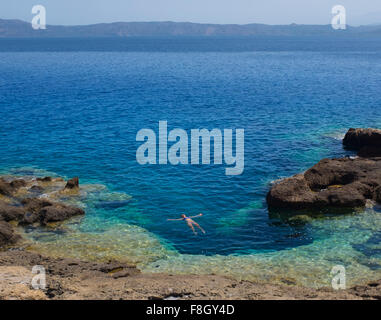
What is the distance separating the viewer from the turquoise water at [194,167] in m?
32.5

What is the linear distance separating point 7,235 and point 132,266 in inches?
397

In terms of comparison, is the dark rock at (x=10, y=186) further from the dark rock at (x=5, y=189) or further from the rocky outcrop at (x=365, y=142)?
the rocky outcrop at (x=365, y=142)

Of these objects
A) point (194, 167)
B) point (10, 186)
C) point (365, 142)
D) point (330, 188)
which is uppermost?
point (365, 142)

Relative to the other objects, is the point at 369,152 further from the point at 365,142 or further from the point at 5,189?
the point at 5,189

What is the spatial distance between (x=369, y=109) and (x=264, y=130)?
24677 mm

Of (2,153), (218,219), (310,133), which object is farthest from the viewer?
(310,133)

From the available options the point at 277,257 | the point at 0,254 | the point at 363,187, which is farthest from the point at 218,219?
the point at 0,254

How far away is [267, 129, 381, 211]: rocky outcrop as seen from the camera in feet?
129

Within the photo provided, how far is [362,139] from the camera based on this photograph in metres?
54.2

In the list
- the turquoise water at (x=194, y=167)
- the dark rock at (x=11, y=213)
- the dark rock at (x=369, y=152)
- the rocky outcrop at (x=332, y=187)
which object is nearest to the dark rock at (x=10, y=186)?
the dark rock at (x=11, y=213)

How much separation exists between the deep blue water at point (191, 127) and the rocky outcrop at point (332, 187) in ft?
7.98

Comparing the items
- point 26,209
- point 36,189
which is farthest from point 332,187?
point 36,189

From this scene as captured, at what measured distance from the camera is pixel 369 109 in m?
79.2
